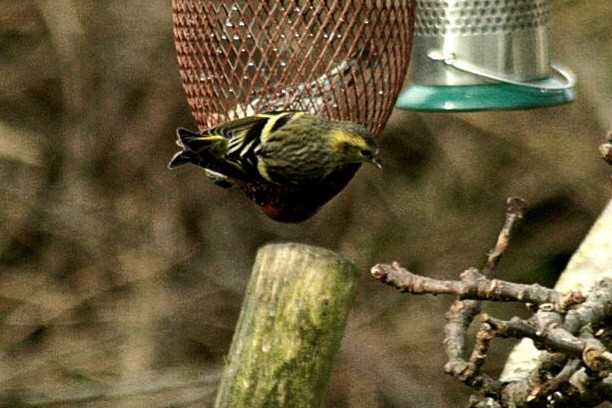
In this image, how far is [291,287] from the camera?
102 inches

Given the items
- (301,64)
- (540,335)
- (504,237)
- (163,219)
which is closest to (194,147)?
(301,64)

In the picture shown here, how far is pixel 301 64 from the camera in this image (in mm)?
3441

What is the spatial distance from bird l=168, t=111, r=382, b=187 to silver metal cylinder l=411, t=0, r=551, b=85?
2.18 ft

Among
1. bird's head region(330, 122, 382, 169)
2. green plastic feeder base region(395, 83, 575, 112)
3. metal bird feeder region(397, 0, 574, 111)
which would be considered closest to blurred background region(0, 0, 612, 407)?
metal bird feeder region(397, 0, 574, 111)

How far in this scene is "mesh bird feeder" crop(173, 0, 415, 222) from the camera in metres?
3.47

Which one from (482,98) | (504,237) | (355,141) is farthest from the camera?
(482,98)

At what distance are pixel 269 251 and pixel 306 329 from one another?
0.58 ft

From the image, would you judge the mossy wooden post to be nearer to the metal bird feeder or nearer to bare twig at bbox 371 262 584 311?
bare twig at bbox 371 262 584 311

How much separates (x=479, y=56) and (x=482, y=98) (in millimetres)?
157

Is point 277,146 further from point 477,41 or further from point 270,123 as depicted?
point 477,41

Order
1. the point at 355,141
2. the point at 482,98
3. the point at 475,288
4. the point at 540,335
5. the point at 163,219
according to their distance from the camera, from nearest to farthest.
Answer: the point at 540,335
the point at 475,288
the point at 355,141
the point at 482,98
the point at 163,219

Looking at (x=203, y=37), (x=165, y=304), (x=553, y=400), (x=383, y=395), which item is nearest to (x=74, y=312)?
(x=165, y=304)

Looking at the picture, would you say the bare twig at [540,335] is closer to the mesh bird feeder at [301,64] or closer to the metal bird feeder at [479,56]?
the mesh bird feeder at [301,64]

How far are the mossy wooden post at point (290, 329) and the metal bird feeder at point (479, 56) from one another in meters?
1.47
